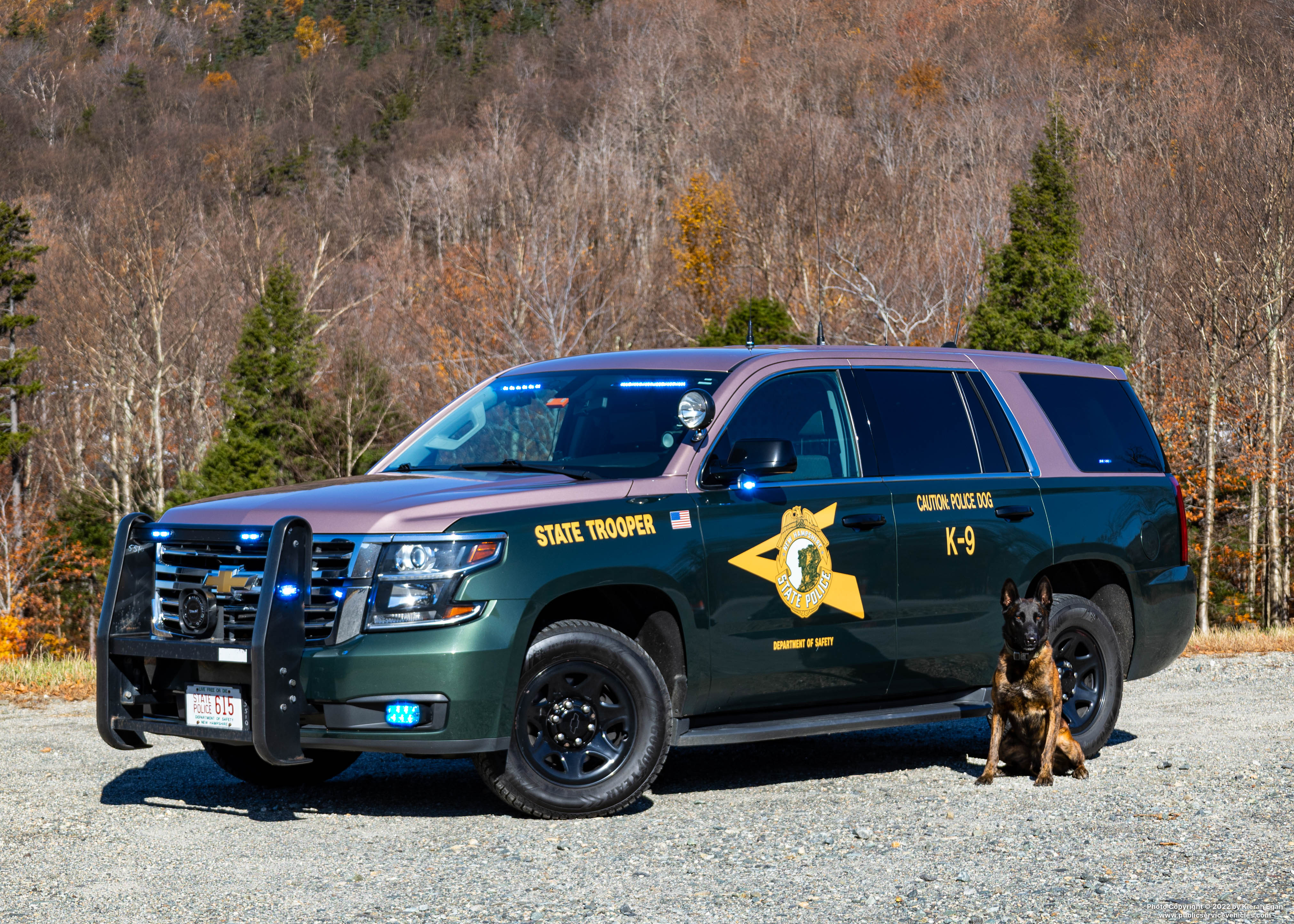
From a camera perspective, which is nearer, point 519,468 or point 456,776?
point 519,468

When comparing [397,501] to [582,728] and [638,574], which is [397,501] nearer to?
[638,574]

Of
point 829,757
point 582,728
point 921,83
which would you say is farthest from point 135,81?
point 582,728

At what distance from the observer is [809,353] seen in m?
7.68

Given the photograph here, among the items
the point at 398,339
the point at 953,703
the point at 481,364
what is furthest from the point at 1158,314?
the point at 953,703

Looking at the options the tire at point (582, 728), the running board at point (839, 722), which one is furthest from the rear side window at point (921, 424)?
the tire at point (582, 728)

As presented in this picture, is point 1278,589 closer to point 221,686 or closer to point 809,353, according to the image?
point 809,353

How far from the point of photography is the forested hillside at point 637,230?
38969mm

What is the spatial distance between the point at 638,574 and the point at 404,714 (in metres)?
1.20

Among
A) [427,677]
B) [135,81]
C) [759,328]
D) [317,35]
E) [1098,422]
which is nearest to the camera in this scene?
[427,677]

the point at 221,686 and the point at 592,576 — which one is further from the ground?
the point at 592,576

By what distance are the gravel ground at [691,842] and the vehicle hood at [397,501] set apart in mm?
1310

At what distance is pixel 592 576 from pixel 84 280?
5375 cm

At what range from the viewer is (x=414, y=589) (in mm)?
6219

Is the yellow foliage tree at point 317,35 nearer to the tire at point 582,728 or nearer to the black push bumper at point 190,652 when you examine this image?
the black push bumper at point 190,652
